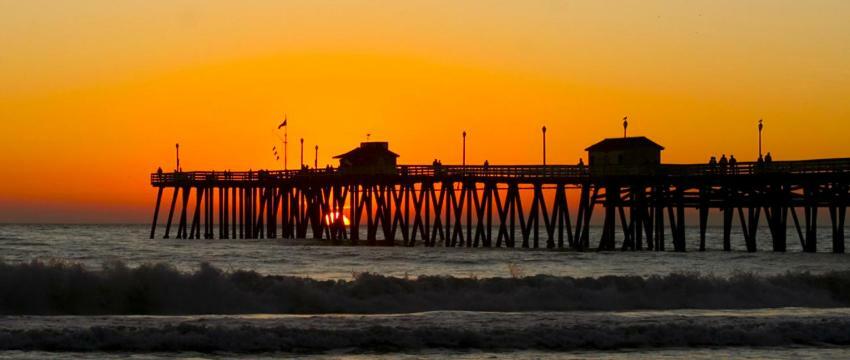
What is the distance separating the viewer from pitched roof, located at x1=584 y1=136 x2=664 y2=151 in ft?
209

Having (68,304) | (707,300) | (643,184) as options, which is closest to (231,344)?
(68,304)

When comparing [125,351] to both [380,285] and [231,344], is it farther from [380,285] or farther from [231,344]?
[380,285]

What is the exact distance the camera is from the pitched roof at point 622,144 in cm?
6363

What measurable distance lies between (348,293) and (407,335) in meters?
8.25

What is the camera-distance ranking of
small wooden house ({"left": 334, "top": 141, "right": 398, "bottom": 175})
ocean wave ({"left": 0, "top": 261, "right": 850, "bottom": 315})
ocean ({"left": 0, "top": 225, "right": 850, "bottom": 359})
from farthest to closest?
small wooden house ({"left": 334, "top": 141, "right": 398, "bottom": 175})
ocean wave ({"left": 0, "top": 261, "right": 850, "bottom": 315})
ocean ({"left": 0, "top": 225, "right": 850, "bottom": 359})

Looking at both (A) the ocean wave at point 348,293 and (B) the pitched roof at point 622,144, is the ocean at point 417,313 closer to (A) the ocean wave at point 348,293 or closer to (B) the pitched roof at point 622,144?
(A) the ocean wave at point 348,293

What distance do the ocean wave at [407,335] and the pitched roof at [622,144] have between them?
36970mm

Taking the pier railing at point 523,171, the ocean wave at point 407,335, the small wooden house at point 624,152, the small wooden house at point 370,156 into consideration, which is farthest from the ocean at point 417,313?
the small wooden house at point 370,156

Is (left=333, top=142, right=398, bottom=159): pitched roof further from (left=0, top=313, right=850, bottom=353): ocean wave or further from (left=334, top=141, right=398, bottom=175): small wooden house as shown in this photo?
(left=0, top=313, right=850, bottom=353): ocean wave

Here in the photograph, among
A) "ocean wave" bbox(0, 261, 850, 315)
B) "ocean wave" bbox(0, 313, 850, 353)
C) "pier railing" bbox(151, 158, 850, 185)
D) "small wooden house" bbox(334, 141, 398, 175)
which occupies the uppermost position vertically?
"small wooden house" bbox(334, 141, 398, 175)

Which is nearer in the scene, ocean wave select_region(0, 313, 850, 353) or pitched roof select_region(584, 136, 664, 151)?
ocean wave select_region(0, 313, 850, 353)

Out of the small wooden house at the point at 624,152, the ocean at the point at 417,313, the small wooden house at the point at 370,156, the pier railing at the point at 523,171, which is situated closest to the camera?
the ocean at the point at 417,313

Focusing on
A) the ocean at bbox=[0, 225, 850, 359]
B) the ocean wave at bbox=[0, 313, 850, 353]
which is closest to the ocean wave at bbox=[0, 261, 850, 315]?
the ocean at bbox=[0, 225, 850, 359]

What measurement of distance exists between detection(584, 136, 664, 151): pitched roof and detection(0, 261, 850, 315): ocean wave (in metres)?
28.3
